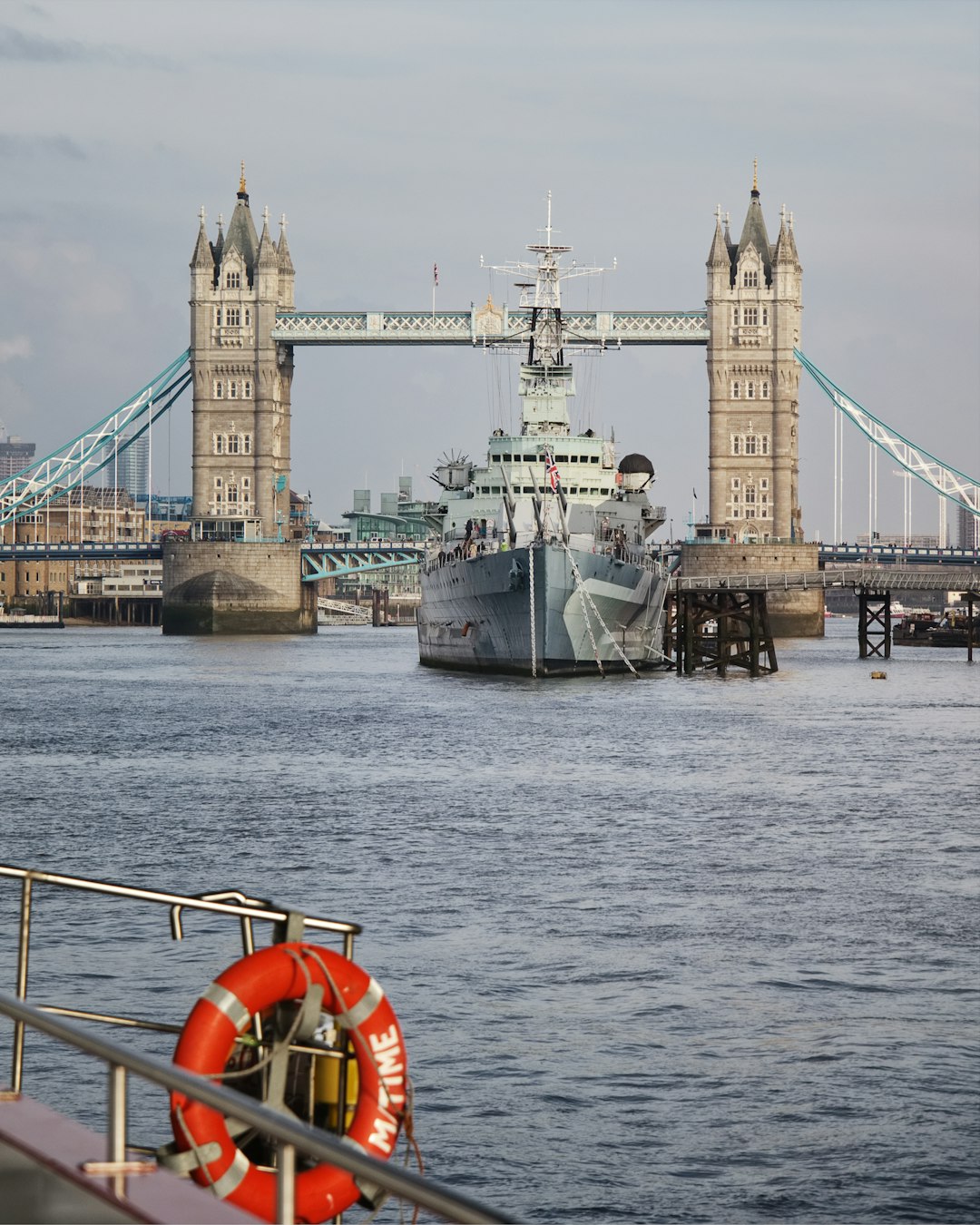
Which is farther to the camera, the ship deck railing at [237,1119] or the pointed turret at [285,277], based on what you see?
the pointed turret at [285,277]

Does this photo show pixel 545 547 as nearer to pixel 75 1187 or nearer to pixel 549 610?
pixel 549 610

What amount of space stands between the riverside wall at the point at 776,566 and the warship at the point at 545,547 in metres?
42.5

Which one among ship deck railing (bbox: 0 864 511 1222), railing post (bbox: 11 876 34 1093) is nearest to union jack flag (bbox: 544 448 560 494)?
railing post (bbox: 11 876 34 1093)

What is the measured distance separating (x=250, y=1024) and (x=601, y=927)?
33.4ft

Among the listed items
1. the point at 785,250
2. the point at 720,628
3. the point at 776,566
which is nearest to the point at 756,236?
the point at 785,250

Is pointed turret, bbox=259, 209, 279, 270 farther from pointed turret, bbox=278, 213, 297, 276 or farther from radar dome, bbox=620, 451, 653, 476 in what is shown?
radar dome, bbox=620, 451, 653, 476

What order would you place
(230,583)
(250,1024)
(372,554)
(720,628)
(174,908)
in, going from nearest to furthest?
(250,1024) → (174,908) → (720,628) → (230,583) → (372,554)

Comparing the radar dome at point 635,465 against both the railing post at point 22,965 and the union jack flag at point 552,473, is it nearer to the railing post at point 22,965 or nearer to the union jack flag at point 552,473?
the union jack flag at point 552,473

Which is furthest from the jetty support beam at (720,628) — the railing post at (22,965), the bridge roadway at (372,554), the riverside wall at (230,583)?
the railing post at (22,965)

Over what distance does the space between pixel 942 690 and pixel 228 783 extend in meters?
32.8

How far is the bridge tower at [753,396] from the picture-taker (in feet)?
393

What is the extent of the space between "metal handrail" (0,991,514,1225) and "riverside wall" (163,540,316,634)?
11193 centimetres

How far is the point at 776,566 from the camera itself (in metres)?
115

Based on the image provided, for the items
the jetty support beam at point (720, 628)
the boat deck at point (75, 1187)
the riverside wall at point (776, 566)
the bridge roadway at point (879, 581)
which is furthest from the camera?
the riverside wall at point (776, 566)
